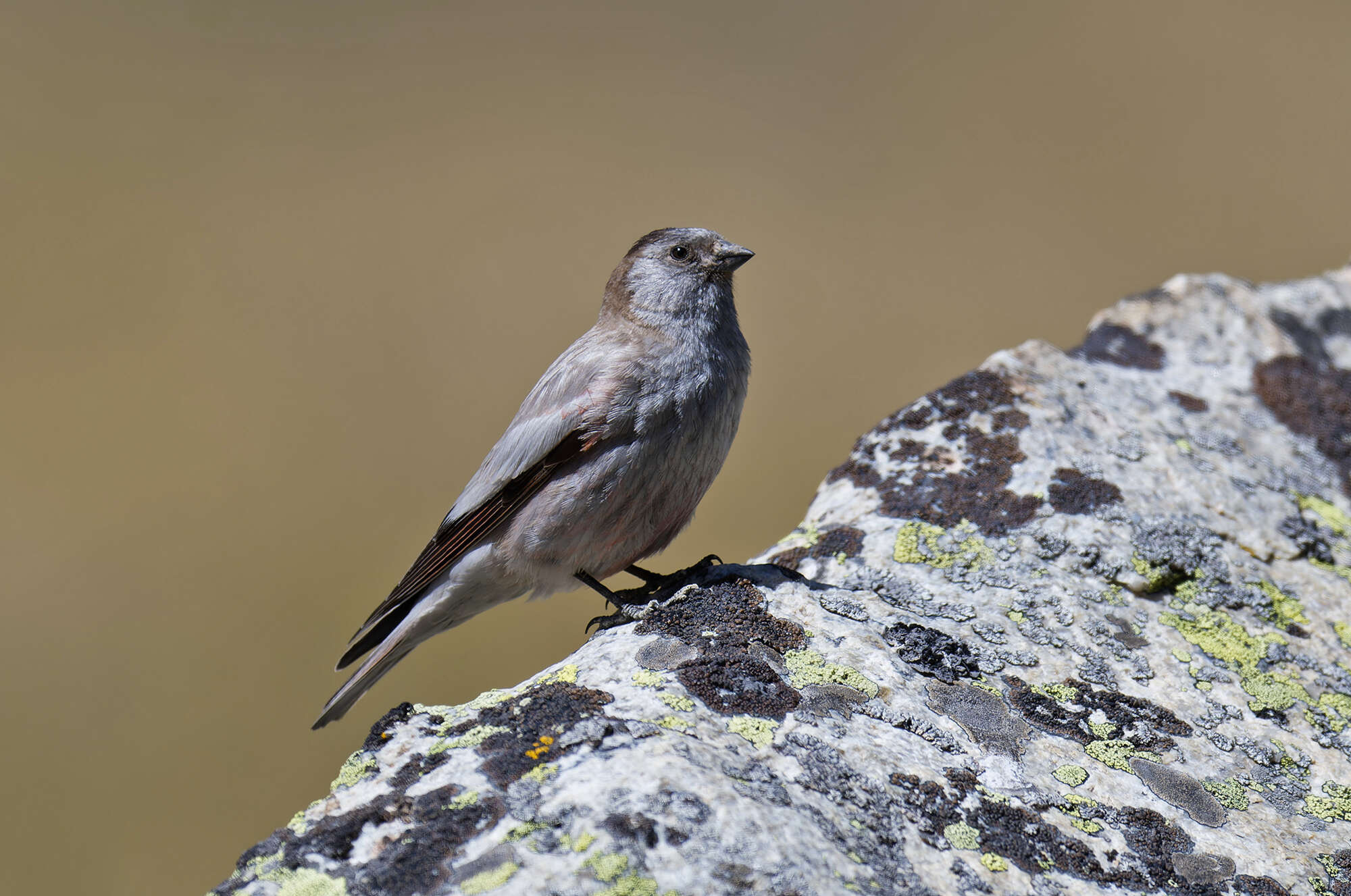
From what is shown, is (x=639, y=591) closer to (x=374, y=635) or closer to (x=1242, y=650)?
(x=374, y=635)

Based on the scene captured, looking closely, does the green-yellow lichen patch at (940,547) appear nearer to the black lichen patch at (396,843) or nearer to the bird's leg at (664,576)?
the bird's leg at (664,576)

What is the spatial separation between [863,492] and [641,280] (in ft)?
4.65

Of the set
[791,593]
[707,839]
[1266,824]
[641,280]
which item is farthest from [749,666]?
[641,280]

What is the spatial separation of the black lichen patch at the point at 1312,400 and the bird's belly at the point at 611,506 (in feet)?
9.02

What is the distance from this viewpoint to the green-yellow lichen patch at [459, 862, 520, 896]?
6.18 ft

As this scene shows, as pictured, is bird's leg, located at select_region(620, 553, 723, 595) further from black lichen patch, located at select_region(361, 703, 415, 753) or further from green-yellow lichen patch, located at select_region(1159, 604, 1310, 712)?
green-yellow lichen patch, located at select_region(1159, 604, 1310, 712)

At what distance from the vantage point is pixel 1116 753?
8.93ft

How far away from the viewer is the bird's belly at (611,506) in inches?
147

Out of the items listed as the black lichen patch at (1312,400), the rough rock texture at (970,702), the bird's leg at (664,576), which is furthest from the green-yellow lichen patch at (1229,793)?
the black lichen patch at (1312,400)

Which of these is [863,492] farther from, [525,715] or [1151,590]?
[525,715]

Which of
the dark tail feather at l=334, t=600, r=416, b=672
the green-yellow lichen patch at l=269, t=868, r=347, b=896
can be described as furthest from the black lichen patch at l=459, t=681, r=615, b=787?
the dark tail feather at l=334, t=600, r=416, b=672

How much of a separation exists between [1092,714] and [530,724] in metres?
1.64

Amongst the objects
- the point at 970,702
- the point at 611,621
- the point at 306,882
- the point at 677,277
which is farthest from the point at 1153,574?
the point at 306,882

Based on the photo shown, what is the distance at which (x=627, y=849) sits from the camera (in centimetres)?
194
